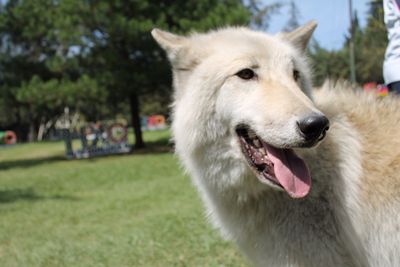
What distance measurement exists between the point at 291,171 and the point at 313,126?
1.19ft

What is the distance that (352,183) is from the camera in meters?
2.53

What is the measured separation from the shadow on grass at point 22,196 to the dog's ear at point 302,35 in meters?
7.35

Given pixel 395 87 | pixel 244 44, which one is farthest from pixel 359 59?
pixel 244 44

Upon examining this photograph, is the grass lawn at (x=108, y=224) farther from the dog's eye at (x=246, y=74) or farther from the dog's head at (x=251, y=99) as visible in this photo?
the dog's eye at (x=246, y=74)

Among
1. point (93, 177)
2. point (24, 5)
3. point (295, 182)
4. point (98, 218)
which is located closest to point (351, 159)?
point (295, 182)

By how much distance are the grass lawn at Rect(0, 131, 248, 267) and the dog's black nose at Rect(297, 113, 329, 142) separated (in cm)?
239

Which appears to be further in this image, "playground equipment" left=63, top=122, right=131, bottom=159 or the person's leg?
"playground equipment" left=63, top=122, right=131, bottom=159

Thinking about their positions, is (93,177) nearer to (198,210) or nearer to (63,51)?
(198,210)

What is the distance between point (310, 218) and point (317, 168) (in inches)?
11.7

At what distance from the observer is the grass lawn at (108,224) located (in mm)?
4758

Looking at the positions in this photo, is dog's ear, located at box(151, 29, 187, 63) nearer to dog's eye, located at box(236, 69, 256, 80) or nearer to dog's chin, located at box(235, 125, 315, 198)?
dog's eye, located at box(236, 69, 256, 80)

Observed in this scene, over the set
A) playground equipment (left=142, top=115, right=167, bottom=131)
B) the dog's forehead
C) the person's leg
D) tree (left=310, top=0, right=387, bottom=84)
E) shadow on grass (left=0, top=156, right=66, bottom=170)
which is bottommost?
playground equipment (left=142, top=115, right=167, bottom=131)

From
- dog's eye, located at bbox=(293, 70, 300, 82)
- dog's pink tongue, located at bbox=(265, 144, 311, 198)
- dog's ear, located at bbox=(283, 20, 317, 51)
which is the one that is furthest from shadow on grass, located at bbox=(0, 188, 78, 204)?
A: dog's pink tongue, located at bbox=(265, 144, 311, 198)

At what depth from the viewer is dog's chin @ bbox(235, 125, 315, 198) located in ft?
8.03
